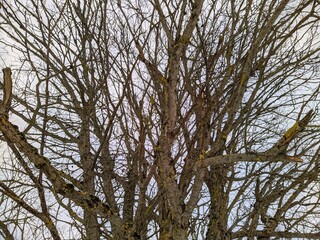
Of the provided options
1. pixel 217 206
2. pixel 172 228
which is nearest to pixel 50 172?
pixel 172 228

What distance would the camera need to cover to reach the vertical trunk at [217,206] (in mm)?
3688

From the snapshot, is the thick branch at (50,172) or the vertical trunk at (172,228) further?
the vertical trunk at (172,228)

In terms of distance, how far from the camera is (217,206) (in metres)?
3.77

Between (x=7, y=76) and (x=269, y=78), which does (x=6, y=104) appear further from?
(x=269, y=78)

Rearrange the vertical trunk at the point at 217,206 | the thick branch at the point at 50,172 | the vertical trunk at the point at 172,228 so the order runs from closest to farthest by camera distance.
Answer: the thick branch at the point at 50,172 < the vertical trunk at the point at 172,228 < the vertical trunk at the point at 217,206

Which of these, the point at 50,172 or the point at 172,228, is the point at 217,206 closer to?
the point at 172,228

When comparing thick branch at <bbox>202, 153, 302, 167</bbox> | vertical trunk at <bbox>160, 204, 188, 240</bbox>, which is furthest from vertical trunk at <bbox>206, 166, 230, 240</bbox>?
thick branch at <bbox>202, 153, 302, 167</bbox>

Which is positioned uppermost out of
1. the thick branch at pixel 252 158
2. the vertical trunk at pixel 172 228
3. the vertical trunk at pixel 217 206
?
the vertical trunk at pixel 217 206

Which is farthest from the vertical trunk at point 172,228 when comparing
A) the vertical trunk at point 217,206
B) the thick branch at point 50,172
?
the vertical trunk at point 217,206

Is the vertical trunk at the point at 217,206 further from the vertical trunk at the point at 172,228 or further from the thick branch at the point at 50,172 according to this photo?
A: the thick branch at the point at 50,172

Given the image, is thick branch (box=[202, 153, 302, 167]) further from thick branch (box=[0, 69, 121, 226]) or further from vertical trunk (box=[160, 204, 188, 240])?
thick branch (box=[0, 69, 121, 226])

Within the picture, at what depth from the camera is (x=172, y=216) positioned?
2711 mm

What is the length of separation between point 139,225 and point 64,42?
9.50 ft

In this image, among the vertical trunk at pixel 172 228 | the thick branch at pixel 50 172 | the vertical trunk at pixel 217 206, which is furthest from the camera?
the vertical trunk at pixel 217 206
